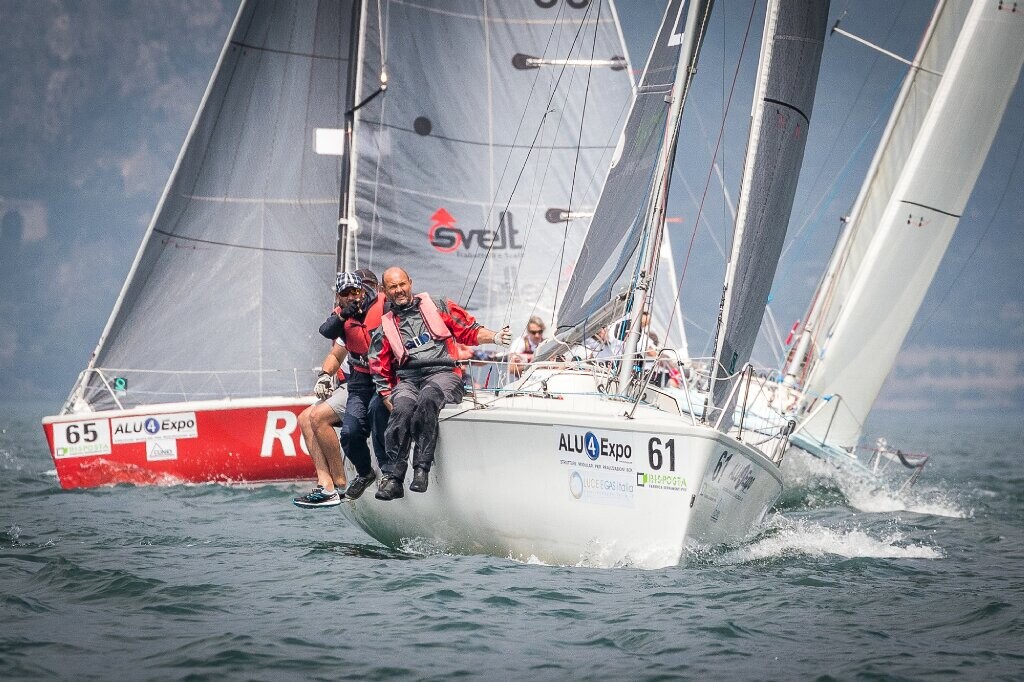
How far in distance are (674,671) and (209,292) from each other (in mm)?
11370

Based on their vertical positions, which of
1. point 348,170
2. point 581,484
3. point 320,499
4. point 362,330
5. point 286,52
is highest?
point 286,52

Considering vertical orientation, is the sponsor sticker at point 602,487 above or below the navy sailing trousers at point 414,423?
below

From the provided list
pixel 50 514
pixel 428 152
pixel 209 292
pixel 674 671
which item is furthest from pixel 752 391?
pixel 674 671

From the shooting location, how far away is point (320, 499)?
863cm

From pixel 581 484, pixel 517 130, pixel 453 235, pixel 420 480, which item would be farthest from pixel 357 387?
pixel 517 130

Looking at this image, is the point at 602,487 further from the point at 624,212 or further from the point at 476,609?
the point at 624,212

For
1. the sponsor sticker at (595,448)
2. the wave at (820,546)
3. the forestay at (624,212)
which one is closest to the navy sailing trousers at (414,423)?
the sponsor sticker at (595,448)

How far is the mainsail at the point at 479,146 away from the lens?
602 inches

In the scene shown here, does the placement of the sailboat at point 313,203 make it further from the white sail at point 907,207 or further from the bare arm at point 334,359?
the bare arm at point 334,359

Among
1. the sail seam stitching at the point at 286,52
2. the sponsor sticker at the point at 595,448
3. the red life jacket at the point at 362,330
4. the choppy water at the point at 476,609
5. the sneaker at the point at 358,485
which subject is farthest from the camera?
the sail seam stitching at the point at 286,52

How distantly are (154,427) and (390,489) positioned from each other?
7154 mm

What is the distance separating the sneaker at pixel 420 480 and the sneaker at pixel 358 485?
29.3 inches

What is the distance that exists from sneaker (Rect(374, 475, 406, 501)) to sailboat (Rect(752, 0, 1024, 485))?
7.33m

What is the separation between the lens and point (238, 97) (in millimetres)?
16562
